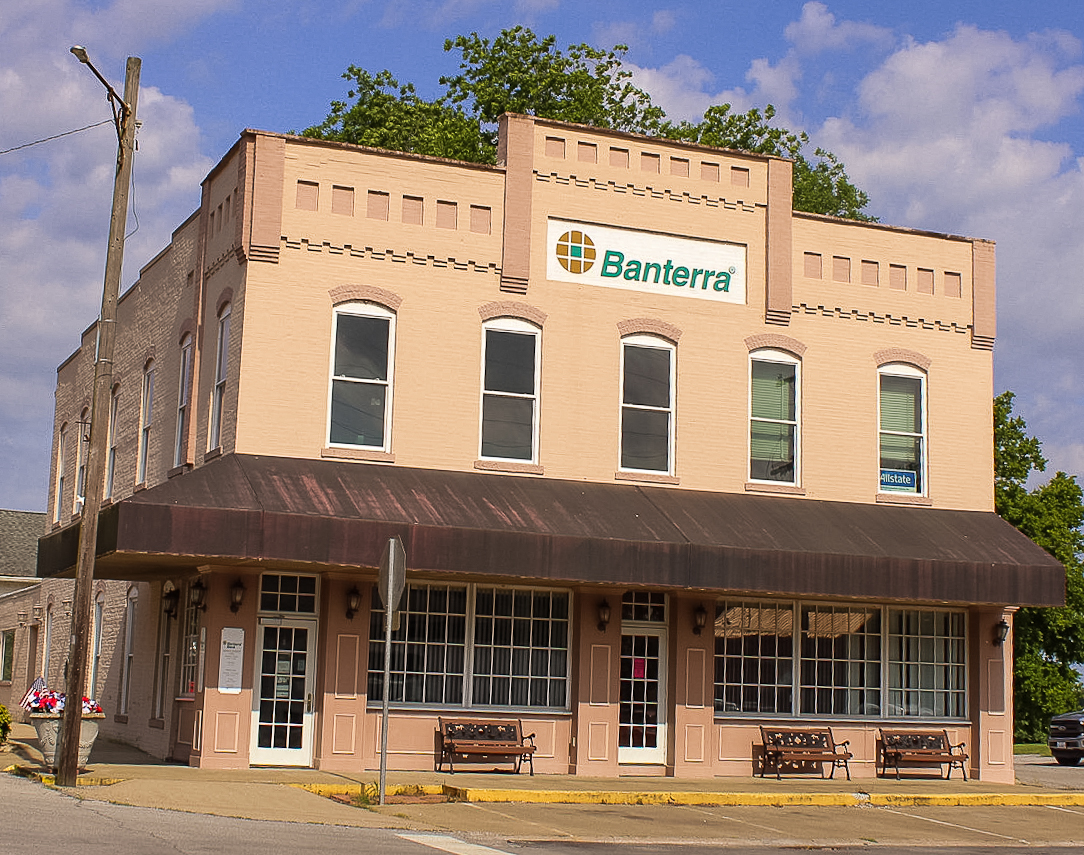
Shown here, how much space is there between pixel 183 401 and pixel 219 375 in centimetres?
206

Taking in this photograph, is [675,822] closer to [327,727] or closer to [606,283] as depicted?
[327,727]

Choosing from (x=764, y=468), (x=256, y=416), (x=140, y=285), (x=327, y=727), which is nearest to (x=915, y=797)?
(x=764, y=468)

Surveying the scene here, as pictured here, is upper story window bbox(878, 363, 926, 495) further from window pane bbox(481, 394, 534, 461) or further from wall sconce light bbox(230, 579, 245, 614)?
wall sconce light bbox(230, 579, 245, 614)

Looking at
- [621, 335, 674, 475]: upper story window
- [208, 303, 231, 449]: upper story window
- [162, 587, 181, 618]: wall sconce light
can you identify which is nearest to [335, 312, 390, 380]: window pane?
[208, 303, 231, 449]: upper story window

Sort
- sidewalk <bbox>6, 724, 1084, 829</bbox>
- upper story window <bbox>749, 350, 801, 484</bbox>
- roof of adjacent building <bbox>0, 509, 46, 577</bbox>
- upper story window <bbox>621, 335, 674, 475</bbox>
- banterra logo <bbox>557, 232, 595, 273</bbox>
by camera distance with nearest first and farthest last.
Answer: sidewalk <bbox>6, 724, 1084, 829</bbox> < banterra logo <bbox>557, 232, 595, 273</bbox> < upper story window <bbox>621, 335, 674, 475</bbox> < upper story window <bbox>749, 350, 801, 484</bbox> < roof of adjacent building <bbox>0, 509, 46, 577</bbox>

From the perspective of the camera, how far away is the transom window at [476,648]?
19547 millimetres

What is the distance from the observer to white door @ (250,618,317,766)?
18.8m

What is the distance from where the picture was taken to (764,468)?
21.7m

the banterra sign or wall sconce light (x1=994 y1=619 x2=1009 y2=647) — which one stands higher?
the banterra sign

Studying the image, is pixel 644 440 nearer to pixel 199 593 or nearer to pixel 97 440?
pixel 199 593

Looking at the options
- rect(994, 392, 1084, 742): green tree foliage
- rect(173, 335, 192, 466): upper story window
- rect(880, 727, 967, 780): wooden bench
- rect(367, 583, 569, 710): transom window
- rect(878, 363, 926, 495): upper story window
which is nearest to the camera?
rect(367, 583, 569, 710): transom window

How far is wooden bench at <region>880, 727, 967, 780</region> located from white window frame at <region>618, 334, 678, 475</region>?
5.08m

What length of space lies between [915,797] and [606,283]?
8211 mm

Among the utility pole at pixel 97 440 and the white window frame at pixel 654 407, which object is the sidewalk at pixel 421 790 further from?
the white window frame at pixel 654 407
